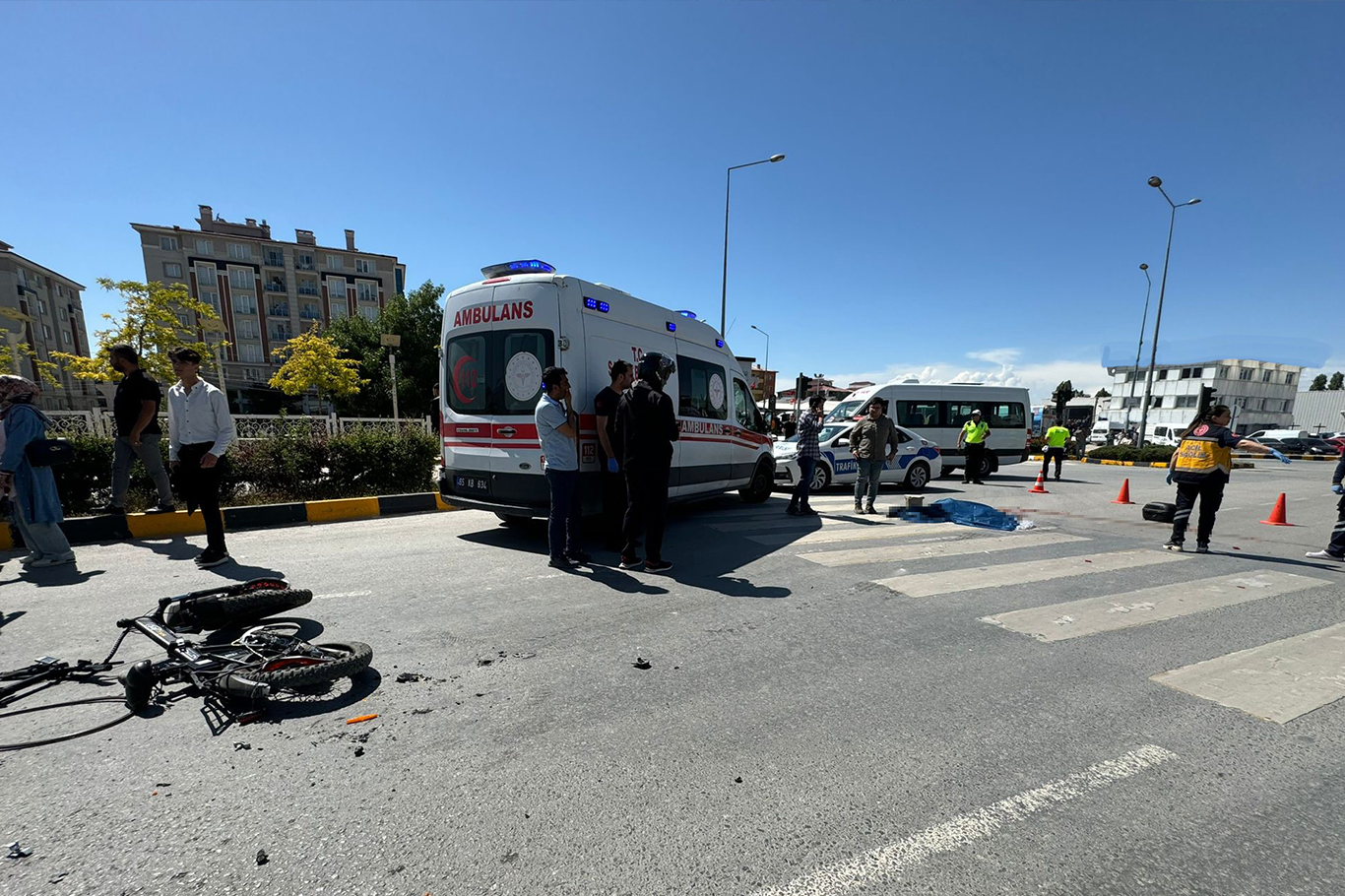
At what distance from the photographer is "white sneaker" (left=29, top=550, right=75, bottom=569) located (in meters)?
4.88

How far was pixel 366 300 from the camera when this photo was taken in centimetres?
6406

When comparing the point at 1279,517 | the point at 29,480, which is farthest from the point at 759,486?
the point at 29,480

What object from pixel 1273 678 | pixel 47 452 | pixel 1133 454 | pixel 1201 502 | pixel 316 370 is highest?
pixel 316 370

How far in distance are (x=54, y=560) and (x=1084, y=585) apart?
31.2 ft

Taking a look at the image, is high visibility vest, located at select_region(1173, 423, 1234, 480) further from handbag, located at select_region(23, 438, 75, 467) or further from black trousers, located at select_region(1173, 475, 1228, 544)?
handbag, located at select_region(23, 438, 75, 467)

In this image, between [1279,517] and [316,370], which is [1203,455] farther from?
[316,370]

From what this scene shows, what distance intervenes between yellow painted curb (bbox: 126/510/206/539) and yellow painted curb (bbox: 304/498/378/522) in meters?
1.18

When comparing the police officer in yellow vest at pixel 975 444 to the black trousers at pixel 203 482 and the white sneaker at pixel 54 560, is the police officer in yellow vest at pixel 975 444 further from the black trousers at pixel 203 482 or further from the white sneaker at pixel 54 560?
the white sneaker at pixel 54 560

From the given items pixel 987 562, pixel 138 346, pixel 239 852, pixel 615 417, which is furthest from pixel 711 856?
pixel 138 346

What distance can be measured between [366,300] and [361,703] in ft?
239

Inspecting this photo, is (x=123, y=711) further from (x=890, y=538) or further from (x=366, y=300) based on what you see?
(x=366, y=300)

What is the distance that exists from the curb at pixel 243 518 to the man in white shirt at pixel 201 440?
169 cm

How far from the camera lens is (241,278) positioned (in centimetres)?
5856

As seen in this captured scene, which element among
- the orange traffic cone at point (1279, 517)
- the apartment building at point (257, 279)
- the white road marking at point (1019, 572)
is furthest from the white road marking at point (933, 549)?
the apartment building at point (257, 279)
